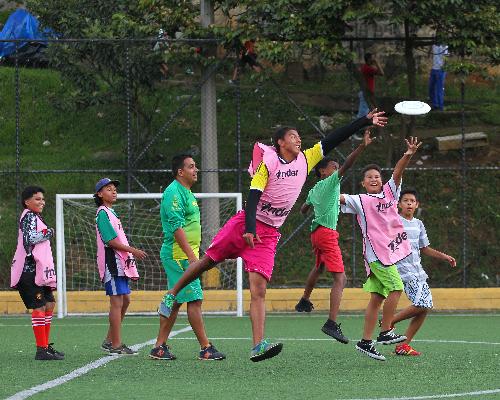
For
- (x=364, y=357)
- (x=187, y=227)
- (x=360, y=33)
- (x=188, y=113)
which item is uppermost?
(x=360, y=33)

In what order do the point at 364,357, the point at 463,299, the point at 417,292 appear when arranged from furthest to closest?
the point at 463,299, the point at 417,292, the point at 364,357

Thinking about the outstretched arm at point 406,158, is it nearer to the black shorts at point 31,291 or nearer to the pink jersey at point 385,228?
the pink jersey at point 385,228

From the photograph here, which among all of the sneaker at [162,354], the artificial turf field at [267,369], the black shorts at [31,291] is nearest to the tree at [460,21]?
the artificial turf field at [267,369]

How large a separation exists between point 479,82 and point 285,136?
39.3ft

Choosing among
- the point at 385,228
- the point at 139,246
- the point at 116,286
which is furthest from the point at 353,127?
the point at 139,246

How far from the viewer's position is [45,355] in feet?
37.6

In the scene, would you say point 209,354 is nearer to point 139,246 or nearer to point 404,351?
point 404,351

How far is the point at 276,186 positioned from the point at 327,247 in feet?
8.97

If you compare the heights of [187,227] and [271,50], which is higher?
[271,50]

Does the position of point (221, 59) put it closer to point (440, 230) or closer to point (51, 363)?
point (440, 230)

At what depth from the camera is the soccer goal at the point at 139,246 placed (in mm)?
18750

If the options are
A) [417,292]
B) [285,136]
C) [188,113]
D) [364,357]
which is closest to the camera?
[285,136]

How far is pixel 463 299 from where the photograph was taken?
19.0 metres

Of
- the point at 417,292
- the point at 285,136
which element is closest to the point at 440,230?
the point at 417,292
